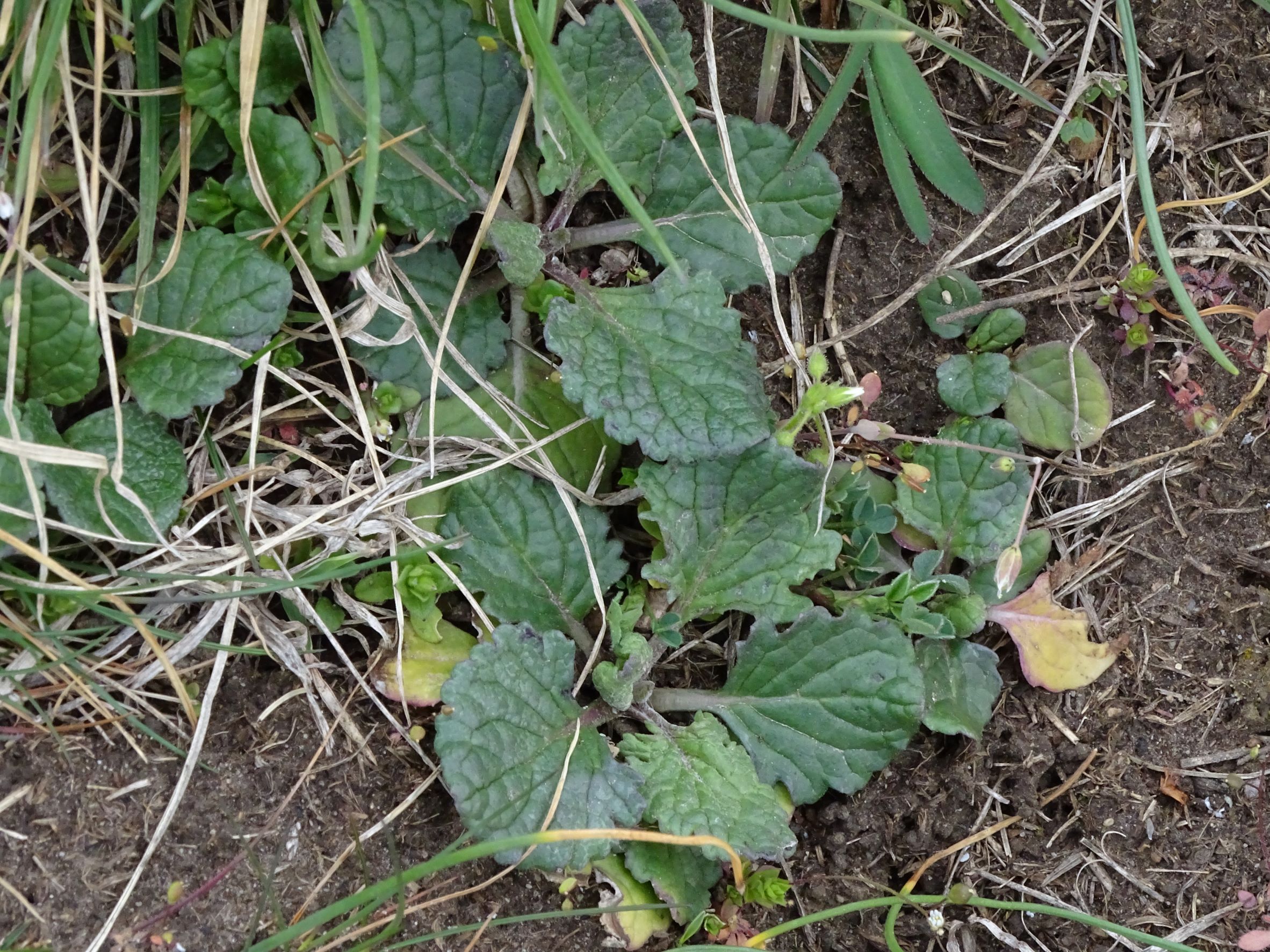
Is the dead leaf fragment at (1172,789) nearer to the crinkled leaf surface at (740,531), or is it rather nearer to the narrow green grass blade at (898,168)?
the crinkled leaf surface at (740,531)

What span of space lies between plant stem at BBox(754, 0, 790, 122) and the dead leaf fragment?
1529 millimetres

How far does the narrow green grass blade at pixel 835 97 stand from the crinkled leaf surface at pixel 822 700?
867 millimetres

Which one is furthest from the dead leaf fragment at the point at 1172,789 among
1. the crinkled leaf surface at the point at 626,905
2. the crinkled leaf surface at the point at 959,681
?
the crinkled leaf surface at the point at 626,905

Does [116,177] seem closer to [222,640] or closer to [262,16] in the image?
[262,16]

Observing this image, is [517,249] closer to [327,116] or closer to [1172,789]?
[327,116]

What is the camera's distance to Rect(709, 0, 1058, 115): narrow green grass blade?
1.43 metres

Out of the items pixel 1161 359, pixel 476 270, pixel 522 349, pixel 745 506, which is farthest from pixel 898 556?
pixel 476 270

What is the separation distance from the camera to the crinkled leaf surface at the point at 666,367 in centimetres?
178

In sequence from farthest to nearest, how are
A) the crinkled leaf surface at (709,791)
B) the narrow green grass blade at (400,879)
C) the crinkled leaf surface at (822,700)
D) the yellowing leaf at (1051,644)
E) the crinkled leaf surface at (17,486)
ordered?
the yellowing leaf at (1051,644)
the crinkled leaf surface at (822,700)
the crinkled leaf surface at (709,791)
the crinkled leaf surface at (17,486)
the narrow green grass blade at (400,879)

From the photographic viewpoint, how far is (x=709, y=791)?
182 cm

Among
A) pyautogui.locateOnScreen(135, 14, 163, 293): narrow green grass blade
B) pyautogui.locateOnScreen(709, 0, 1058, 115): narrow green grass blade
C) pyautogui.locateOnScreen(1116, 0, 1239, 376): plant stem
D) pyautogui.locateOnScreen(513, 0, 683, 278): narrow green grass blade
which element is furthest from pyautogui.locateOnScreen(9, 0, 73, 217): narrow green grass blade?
pyautogui.locateOnScreen(1116, 0, 1239, 376): plant stem

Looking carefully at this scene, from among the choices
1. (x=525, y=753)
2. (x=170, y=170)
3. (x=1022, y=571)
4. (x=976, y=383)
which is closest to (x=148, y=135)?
(x=170, y=170)

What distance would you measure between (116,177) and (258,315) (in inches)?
13.7

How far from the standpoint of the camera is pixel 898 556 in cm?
206
